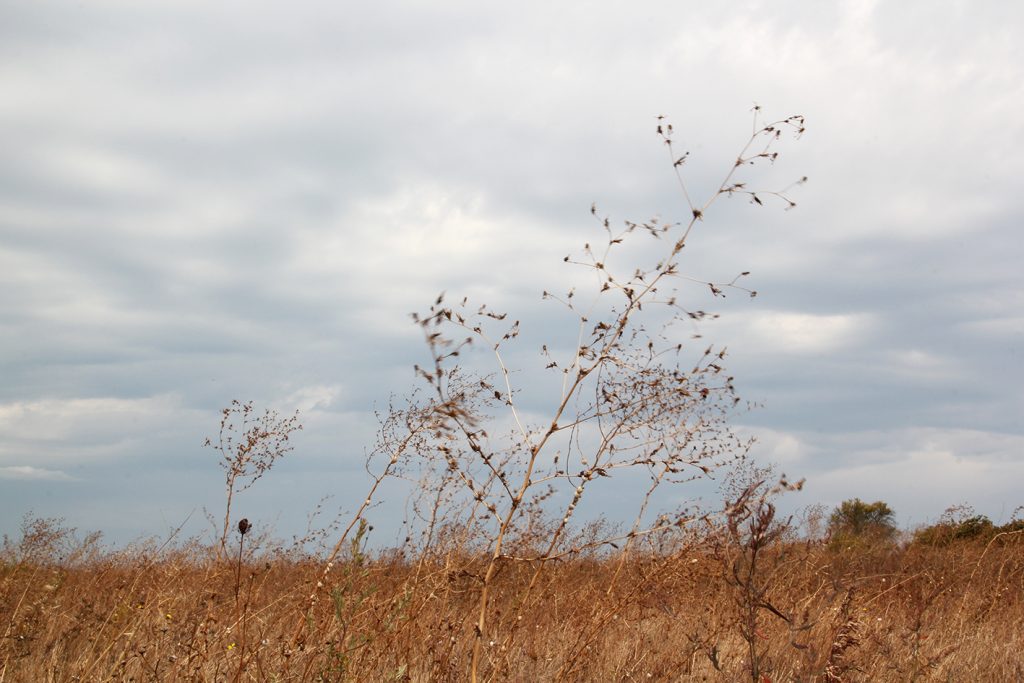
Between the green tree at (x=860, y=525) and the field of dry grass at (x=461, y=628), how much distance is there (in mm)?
2684

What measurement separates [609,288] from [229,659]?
2553 mm

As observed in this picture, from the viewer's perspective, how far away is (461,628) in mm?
4402

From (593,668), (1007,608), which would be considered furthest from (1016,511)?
(593,668)

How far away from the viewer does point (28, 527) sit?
8453 mm

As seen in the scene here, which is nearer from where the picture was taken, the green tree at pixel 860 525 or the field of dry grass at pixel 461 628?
the field of dry grass at pixel 461 628

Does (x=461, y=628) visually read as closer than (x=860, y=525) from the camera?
Yes

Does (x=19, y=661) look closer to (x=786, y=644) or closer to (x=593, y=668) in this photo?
(x=593, y=668)

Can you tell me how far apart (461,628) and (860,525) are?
14449 millimetres

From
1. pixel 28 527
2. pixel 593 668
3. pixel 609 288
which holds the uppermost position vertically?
pixel 609 288

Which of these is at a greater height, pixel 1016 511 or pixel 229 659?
pixel 1016 511

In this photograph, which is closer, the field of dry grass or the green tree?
the field of dry grass

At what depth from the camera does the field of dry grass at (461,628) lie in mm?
3629

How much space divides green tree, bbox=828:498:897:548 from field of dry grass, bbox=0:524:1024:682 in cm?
268

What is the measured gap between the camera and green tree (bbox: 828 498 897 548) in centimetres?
1249
